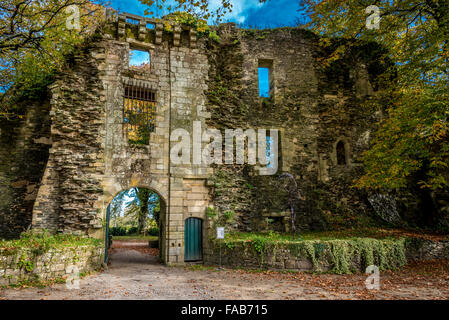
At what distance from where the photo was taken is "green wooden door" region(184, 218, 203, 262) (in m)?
11.0

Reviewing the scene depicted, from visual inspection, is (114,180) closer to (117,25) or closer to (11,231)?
(11,231)

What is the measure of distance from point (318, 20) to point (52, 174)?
1245cm

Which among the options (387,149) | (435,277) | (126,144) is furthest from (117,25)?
(435,277)

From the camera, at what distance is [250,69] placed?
13516mm

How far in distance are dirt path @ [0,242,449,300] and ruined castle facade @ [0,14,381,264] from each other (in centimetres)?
221

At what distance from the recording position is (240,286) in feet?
23.9

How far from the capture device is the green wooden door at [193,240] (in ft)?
36.1

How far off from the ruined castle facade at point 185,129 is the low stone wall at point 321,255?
201cm

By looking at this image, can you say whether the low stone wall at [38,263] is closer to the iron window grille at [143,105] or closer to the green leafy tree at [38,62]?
the iron window grille at [143,105]

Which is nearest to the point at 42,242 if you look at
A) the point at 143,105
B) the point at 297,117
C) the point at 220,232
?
the point at 220,232

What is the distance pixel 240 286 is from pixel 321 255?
10.0 ft

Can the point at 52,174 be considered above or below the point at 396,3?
below

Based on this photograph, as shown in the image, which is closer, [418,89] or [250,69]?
[418,89]

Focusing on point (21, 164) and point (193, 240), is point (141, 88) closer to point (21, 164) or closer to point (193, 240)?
point (21, 164)
